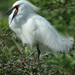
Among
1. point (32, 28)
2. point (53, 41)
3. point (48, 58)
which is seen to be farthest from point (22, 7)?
point (48, 58)

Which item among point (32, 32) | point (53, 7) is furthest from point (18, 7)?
point (53, 7)

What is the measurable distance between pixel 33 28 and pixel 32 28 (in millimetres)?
16

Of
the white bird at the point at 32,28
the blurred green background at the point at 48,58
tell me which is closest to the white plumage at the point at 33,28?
the white bird at the point at 32,28

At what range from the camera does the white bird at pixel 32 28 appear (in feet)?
12.3

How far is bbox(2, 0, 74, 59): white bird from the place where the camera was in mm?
3760

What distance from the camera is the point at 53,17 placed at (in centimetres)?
462

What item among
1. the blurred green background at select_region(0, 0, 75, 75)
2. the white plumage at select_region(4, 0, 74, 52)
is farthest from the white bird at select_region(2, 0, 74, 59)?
the blurred green background at select_region(0, 0, 75, 75)

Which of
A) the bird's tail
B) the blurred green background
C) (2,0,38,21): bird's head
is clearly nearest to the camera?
the blurred green background

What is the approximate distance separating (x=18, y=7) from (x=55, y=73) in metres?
1.20

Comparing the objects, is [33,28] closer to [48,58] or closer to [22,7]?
[22,7]

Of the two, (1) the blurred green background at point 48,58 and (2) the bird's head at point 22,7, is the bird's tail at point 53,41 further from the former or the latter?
(2) the bird's head at point 22,7

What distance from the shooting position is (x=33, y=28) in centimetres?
380

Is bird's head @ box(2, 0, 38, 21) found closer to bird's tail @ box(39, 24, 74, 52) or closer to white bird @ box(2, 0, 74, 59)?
white bird @ box(2, 0, 74, 59)

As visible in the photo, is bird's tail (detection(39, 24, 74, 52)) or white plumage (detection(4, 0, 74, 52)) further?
bird's tail (detection(39, 24, 74, 52))
